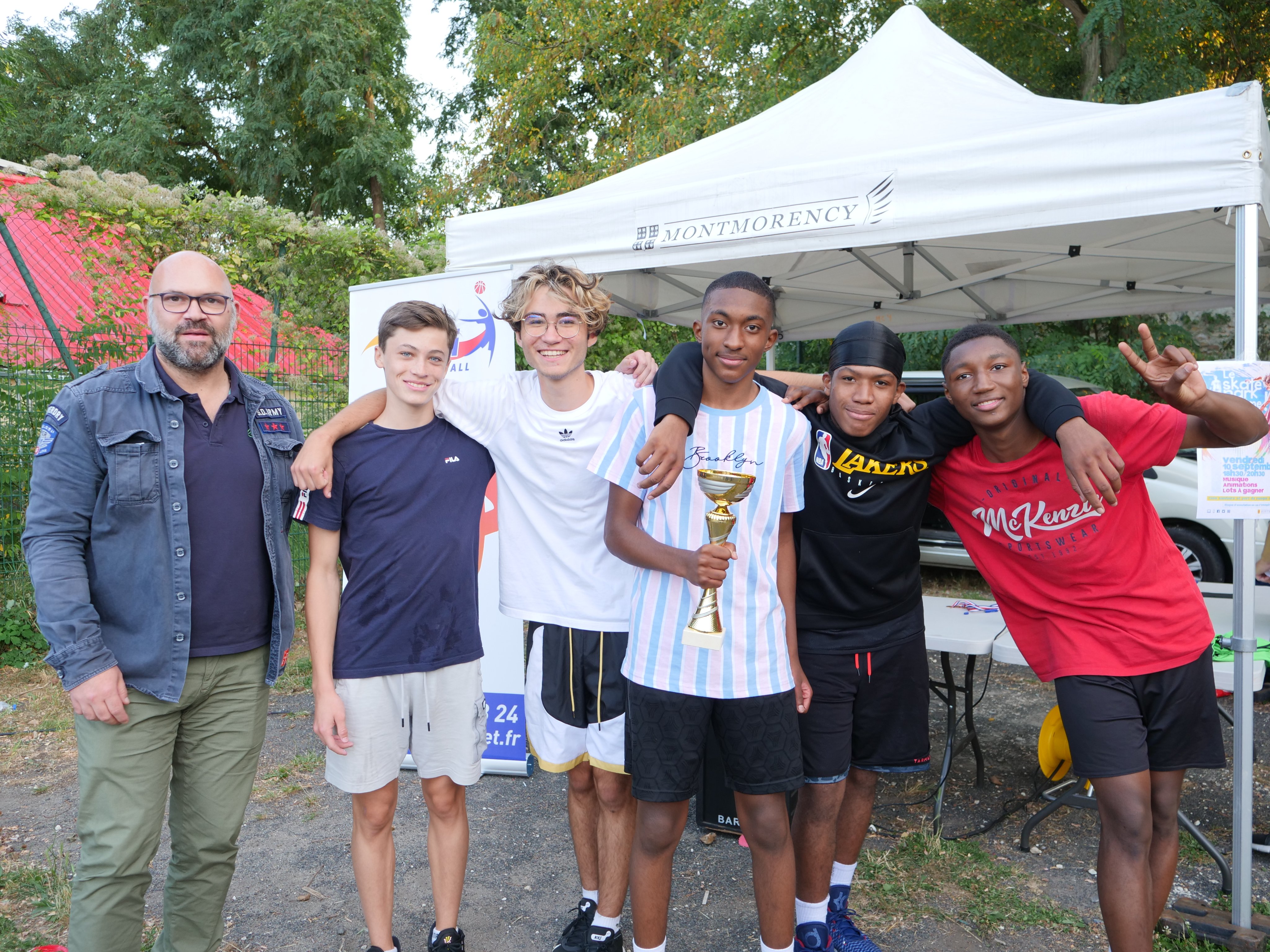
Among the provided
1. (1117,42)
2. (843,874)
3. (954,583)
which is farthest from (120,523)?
(1117,42)

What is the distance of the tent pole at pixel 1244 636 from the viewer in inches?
111

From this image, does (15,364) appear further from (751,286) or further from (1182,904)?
(1182,904)

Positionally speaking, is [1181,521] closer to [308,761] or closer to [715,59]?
[308,761]

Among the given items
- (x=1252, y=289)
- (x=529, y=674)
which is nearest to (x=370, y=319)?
(x=529, y=674)

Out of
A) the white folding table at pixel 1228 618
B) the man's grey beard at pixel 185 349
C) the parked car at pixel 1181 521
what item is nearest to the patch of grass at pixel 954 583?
the parked car at pixel 1181 521

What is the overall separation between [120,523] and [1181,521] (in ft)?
27.1

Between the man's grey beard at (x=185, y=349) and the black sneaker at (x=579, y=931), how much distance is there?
202cm

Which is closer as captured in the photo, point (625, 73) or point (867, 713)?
point (867, 713)

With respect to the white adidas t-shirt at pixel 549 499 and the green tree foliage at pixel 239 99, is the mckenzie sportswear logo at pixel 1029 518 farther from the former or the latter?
the green tree foliage at pixel 239 99

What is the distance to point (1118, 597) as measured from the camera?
243 centimetres

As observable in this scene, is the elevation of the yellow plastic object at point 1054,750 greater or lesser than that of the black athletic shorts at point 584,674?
lesser

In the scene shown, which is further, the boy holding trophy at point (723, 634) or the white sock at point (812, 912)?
the white sock at point (812, 912)

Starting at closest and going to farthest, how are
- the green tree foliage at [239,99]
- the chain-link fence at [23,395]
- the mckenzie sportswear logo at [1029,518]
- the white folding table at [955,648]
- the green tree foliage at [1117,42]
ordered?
the mckenzie sportswear logo at [1029,518] < the white folding table at [955,648] < the chain-link fence at [23,395] < the green tree foliage at [1117,42] < the green tree foliage at [239,99]

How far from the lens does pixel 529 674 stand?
8.84ft
